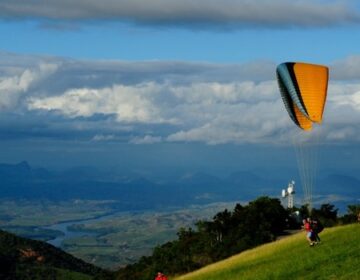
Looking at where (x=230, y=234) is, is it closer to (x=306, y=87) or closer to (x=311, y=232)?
(x=306, y=87)

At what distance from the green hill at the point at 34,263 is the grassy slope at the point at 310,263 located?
106m

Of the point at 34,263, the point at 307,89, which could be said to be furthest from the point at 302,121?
Answer: the point at 34,263

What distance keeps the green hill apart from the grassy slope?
10563 cm

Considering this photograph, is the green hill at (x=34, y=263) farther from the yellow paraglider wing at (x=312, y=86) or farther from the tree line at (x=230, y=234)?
the yellow paraglider wing at (x=312, y=86)

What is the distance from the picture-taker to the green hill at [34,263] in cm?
16175

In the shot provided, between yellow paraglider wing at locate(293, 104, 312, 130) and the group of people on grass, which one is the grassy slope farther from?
yellow paraglider wing at locate(293, 104, 312, 130)

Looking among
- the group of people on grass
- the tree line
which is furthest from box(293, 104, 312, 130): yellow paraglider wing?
the tree line

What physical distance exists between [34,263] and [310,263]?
143491mm

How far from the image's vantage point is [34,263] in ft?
567

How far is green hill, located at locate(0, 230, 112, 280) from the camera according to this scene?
16175cm

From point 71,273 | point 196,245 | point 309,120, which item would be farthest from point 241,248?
point 71,273

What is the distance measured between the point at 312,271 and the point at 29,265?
464 ft

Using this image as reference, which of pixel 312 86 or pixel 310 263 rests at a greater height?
pixel 312 86

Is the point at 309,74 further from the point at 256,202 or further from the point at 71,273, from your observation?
the point at 71,273
